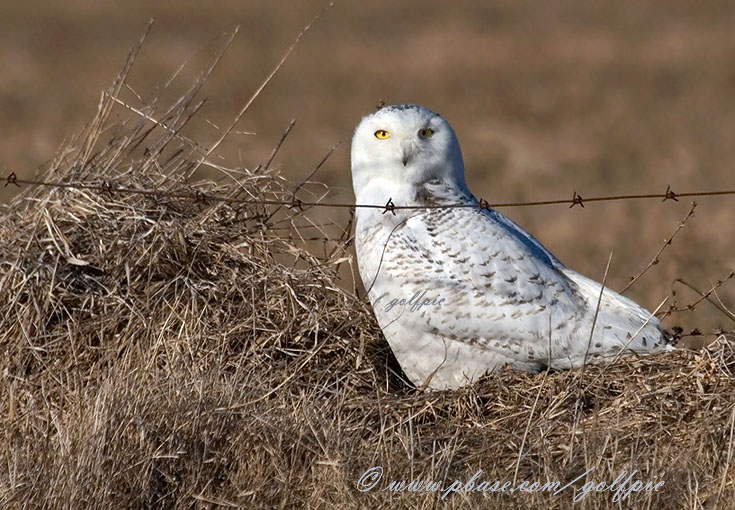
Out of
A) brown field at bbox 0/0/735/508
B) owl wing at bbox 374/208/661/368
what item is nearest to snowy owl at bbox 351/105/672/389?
owl wing at bbox 374/208/661/368

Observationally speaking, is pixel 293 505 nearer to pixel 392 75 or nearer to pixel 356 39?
pixel 392 75

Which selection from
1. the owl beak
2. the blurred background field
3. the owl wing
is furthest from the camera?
the blurred background field

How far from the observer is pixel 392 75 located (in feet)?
71.9

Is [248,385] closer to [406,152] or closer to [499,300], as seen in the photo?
[499,300]

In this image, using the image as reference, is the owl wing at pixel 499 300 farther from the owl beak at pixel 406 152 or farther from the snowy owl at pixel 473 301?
the owl beak at pixel 406 152

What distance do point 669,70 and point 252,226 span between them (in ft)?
55.5

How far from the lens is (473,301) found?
514cm

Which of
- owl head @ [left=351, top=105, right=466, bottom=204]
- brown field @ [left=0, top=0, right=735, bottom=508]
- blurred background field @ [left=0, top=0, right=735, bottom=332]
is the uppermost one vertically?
owl head @ [left=351, top=105, right=466, bottom=204]

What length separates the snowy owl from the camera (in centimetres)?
511

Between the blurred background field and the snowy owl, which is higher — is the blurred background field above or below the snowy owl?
below

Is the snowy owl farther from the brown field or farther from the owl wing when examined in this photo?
the brown field

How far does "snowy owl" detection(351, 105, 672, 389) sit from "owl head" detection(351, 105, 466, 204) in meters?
0.01

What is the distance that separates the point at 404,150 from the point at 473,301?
81 centimetres

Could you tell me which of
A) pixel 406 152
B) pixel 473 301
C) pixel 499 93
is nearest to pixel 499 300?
pixel 473 301
